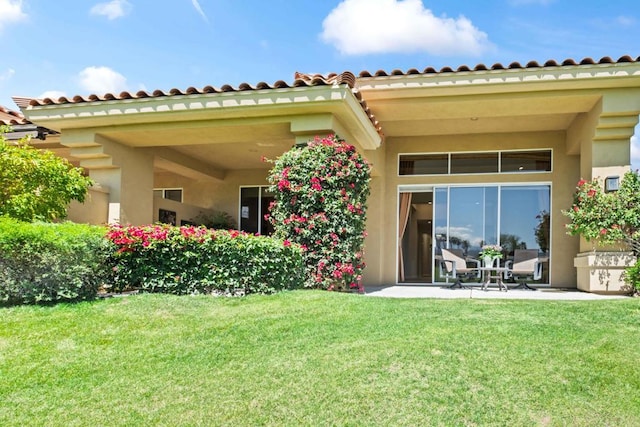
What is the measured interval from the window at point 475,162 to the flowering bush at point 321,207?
4.44 metres

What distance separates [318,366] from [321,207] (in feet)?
14.1

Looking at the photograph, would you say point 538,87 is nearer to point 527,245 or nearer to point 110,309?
point 527,245

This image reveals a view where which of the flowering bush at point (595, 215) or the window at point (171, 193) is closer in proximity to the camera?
the flowering bush at point (595, 215)

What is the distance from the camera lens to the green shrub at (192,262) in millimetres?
7062

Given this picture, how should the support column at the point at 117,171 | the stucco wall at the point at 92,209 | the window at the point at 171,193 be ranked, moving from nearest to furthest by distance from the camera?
the stucco wall at the point at 92,209, the support column at the point at 117,171, the window at the point at 171,193

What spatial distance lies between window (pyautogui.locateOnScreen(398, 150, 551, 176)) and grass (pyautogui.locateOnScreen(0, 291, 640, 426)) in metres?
6.70

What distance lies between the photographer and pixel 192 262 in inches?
280

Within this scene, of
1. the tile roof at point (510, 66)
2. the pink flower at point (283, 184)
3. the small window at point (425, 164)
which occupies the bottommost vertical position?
the pink flower at point (283, 184)

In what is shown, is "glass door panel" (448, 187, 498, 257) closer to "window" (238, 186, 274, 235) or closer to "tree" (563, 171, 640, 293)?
"tree" (563, 171, 640, 293)

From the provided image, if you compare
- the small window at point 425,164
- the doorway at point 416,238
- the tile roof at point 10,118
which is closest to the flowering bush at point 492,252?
the doorway at point 416,238

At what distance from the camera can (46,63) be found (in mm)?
9344

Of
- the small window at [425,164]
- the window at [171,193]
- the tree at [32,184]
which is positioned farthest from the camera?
the window at [171,193]

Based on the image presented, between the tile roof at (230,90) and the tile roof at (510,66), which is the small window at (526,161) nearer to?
the tile roof at (510,66)

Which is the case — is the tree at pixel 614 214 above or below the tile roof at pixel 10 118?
below
